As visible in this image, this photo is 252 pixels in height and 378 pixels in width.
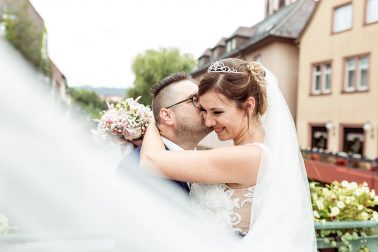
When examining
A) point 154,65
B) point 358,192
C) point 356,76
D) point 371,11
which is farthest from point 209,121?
point 154,65

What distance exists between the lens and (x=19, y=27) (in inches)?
782

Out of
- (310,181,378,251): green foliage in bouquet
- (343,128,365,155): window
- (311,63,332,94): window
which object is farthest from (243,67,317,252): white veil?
(311,63,332,94): window

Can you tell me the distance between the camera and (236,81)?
2.03 metres

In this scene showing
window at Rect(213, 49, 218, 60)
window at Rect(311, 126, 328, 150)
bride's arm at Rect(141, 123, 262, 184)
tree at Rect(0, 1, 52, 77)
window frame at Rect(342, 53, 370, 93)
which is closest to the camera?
bride's arm at Rect(141, 123, 262, 184)

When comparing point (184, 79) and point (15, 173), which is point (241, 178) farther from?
point (15, 173)

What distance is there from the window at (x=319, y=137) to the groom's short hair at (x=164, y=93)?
62.7ft

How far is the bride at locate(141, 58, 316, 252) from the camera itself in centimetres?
196

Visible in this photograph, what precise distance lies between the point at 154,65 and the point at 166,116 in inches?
1655

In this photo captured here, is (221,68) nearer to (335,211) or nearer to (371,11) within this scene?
(335,211)

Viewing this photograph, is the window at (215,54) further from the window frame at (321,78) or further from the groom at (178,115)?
the groom at (178,115)

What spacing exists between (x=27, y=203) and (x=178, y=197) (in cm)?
664

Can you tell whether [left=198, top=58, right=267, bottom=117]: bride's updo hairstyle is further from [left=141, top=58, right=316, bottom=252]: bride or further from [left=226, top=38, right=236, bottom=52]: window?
[left=226, top=38, right=236, bottom=52]: window

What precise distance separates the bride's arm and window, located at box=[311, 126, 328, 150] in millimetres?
19299

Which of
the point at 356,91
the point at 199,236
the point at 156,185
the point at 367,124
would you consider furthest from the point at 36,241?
the point at 356,91
